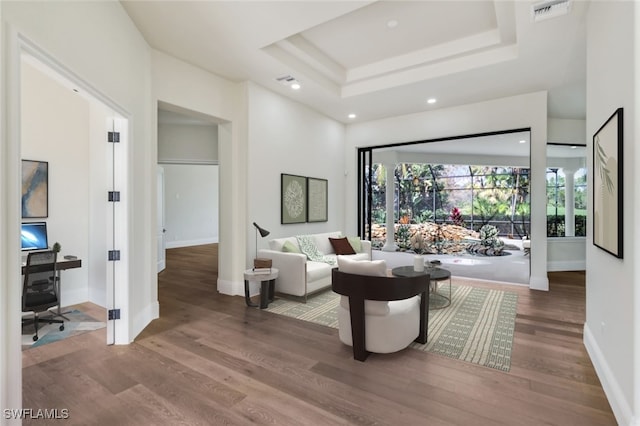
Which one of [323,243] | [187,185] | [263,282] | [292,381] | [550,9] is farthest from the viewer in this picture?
[187,185]

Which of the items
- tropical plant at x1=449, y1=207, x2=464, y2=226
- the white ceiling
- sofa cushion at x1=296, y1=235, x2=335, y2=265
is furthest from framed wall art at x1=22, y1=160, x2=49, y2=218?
tropical plant at x1=449, y1=207, x2=464, y2=226

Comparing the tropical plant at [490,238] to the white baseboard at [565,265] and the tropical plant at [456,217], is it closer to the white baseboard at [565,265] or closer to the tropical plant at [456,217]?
the tropical plant at [456,217]

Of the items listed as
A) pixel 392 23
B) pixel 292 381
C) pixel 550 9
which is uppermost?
pixel 392 23

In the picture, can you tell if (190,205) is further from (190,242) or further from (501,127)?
(501,127)

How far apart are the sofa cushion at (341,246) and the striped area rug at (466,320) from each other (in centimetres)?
93

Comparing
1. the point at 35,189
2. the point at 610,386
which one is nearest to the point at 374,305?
the point at 610,386

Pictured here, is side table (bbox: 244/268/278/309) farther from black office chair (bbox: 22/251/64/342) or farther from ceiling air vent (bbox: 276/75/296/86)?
ceiling air vent (bbox: 276/75/296/86)

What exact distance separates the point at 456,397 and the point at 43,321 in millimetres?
4260

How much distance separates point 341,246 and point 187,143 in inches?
150

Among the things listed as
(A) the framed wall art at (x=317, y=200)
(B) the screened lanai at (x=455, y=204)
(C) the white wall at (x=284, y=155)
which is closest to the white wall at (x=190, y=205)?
(C) the white wall at (x=284, y=155)

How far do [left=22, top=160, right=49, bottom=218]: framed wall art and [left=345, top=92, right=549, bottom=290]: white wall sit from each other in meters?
5.52

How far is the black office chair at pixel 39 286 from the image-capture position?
3170 mm

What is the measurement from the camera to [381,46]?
4.31 meters

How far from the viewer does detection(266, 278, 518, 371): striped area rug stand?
2896 millimetres
